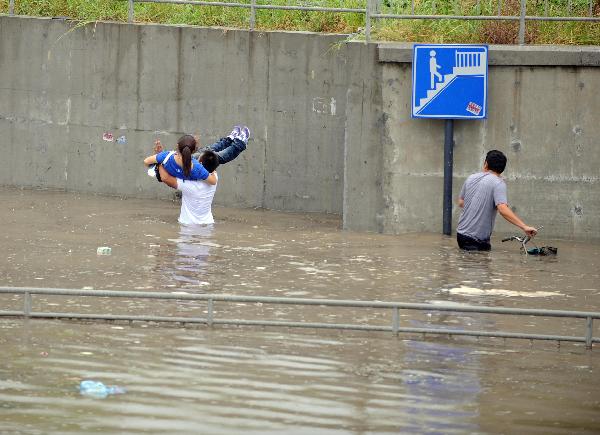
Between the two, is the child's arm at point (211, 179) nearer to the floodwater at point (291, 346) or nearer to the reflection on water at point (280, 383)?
the floodwater at point (291, 346)

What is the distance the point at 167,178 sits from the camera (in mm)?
18016

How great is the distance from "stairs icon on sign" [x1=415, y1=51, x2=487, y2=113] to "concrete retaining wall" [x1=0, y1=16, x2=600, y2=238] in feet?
0.71

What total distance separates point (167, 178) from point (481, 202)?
4.23 meters

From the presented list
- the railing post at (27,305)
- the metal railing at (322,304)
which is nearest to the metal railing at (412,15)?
the metal railing at (322,304)

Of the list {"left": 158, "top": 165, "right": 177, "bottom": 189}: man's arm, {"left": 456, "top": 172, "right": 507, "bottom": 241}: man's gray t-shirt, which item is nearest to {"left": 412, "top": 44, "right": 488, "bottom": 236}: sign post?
{"left": 456, "top": 172, "right": 507, "bottom": 241}: man's gray t-shirt

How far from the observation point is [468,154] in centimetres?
1755

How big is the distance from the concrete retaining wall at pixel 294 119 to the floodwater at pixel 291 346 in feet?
2.81

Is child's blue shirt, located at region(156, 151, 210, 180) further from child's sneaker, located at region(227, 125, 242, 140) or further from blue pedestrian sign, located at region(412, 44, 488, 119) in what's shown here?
blue pedestrian sign, located at region(412, 44, 488, 119)

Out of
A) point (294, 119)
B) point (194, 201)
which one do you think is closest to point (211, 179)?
point (194, 201)

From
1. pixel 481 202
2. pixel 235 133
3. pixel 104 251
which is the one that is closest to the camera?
pixel 104 251

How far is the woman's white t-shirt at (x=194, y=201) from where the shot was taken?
1783cm

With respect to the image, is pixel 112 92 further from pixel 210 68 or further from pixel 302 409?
pixel 302 409

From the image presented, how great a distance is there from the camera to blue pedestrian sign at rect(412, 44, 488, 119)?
56.9ft

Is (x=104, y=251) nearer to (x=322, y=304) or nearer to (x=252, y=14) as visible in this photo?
(x=322, y=304)
